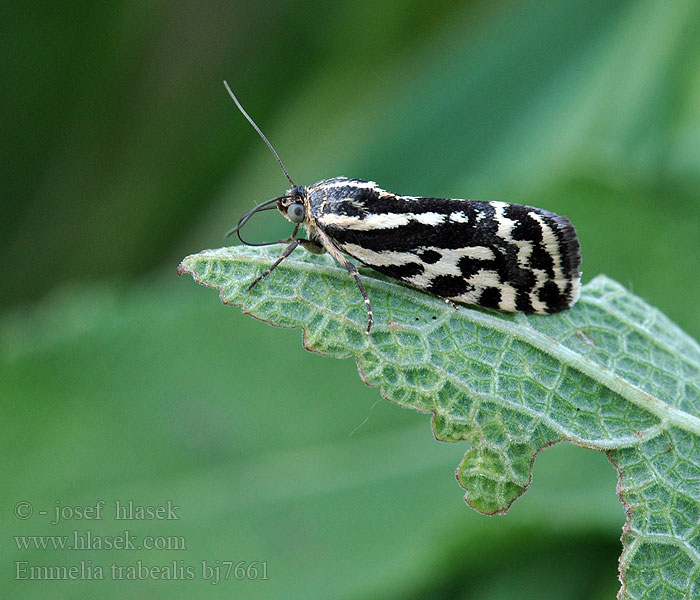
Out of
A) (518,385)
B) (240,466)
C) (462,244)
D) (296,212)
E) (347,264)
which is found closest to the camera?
(518,385)

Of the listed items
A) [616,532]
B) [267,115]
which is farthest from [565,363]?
[267,115]

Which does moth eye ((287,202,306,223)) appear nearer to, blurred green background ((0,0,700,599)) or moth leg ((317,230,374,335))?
moth leg ((317,230,374,335))

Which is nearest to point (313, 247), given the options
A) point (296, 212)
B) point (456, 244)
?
point (296, 212)

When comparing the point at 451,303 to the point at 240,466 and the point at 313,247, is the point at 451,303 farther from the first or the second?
the point at 240,466

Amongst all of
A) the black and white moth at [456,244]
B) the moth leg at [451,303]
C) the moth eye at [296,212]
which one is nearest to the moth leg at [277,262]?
the black and white moth at [456,244]

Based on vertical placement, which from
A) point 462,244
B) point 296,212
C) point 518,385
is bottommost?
point 518,385

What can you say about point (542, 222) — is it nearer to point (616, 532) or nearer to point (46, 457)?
point (616, 532)
